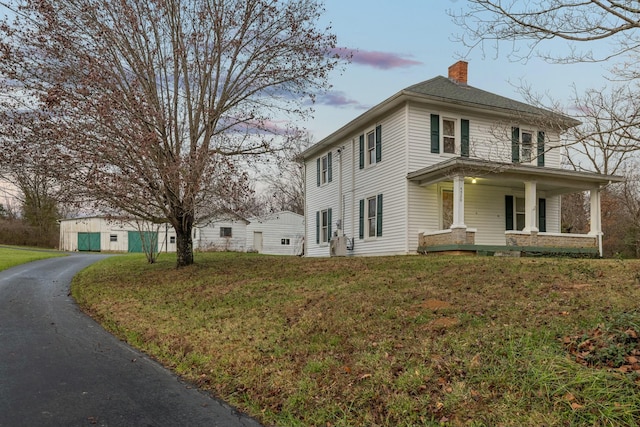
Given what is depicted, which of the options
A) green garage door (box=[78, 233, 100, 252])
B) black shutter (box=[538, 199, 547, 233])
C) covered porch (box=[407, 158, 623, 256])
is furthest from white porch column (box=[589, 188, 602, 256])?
green garage door (box=[78, 233, 100, 252])

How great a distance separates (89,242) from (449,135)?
109 feet

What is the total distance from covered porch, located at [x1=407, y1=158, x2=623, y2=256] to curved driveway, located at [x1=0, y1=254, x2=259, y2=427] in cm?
980

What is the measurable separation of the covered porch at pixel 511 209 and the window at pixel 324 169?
243 inches

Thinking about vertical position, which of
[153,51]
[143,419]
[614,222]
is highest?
[153,51]

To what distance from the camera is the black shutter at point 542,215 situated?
16677 millimetres

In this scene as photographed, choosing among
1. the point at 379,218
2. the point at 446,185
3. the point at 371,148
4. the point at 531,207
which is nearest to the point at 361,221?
the point at 379,218

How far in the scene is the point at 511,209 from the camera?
16.3 metres

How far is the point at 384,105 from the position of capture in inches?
607

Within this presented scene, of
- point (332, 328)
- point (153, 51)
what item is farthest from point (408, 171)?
point (332, 328)

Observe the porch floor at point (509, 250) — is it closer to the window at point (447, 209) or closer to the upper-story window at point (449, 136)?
the window at point (447, 209)

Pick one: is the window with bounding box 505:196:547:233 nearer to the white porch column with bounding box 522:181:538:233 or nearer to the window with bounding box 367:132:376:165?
the white porch column with bounding box 522:181:538:233

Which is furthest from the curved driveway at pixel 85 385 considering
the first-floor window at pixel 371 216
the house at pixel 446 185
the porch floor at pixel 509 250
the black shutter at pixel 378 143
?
the black shutter at pixel 378 143

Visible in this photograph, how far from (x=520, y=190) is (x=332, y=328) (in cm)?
1291

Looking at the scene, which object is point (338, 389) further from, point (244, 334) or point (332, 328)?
point (244, 334)
